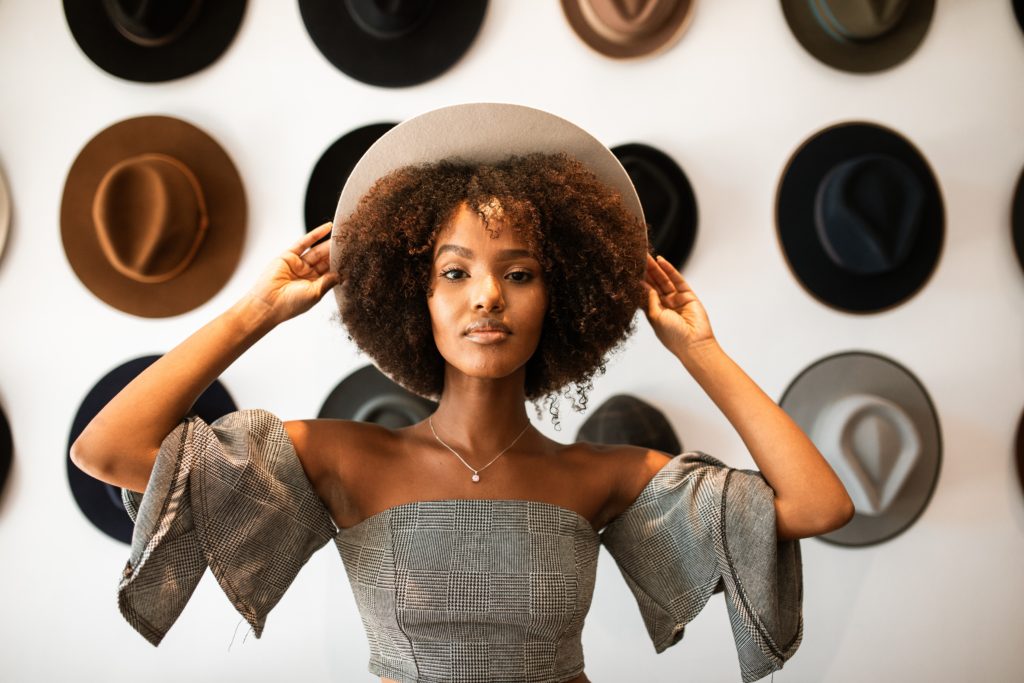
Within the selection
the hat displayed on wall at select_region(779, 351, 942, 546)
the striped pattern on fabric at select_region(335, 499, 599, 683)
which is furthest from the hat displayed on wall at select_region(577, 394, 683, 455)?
the striped pattern on fabric at select_region(335, 499, 599, 683)

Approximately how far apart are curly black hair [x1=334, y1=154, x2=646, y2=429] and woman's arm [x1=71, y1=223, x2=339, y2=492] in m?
0.11

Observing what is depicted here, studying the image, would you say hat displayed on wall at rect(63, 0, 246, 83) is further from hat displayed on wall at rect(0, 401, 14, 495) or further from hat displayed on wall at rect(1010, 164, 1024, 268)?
hat displayed on wall at rect(1010, 164, 1024, 268)

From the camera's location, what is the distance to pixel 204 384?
124cm

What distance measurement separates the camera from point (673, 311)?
1.46 metres

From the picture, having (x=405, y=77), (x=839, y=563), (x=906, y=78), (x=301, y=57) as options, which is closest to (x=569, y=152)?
(x=405, y=77)

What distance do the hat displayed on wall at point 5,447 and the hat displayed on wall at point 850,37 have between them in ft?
6.92

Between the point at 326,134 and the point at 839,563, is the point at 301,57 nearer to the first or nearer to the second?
the point at 326,134

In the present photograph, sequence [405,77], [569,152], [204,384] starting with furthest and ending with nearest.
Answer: [405,77], [569,152], [204,384]

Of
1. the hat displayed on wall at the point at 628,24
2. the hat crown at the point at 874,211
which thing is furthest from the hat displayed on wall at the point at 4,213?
the hat crown at the point at 874,211

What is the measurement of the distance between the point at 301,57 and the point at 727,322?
46.9 inches

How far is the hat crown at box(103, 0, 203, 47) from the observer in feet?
6.02

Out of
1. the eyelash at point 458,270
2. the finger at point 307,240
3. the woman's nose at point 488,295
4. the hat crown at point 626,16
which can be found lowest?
the woman's nose at point 488,295

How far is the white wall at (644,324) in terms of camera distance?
1.89 m

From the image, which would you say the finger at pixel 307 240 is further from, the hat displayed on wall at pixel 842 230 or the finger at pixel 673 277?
the hat displayed on wall at pixel 842 230
